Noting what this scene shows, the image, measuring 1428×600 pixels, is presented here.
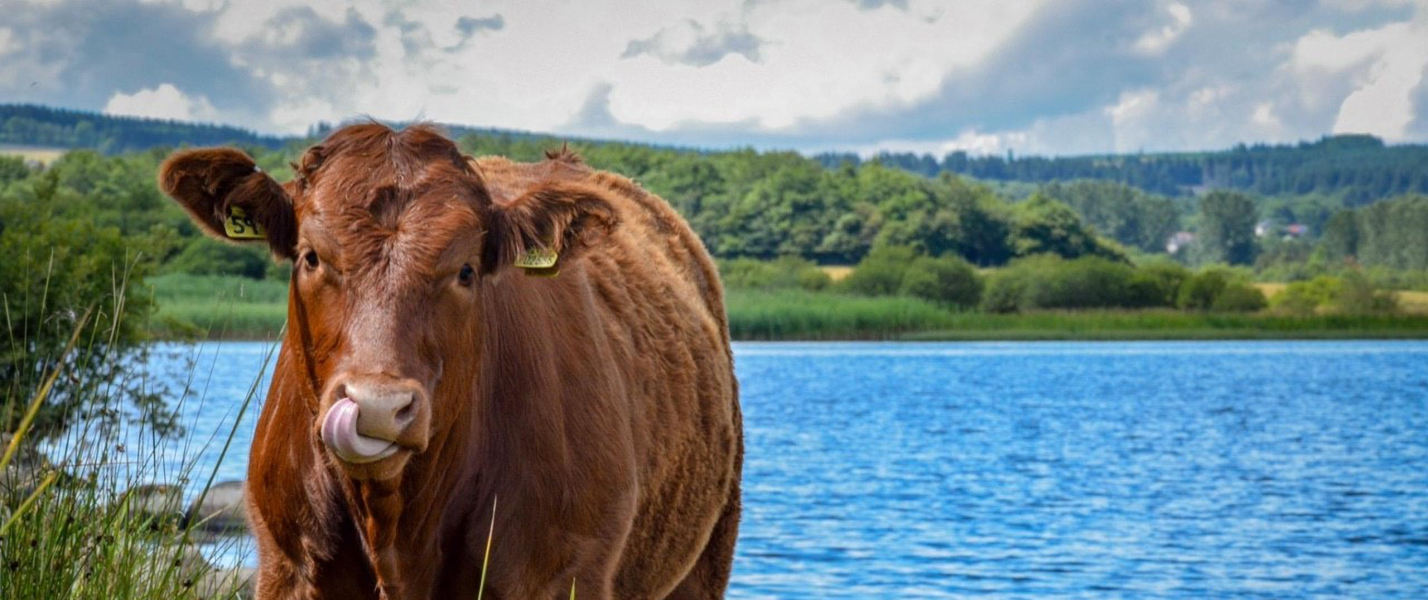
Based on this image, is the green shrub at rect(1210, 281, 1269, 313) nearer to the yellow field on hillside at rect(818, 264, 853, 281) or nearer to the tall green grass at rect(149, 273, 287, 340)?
the yellow field on hillside at rect(818, 264, 853, 281)

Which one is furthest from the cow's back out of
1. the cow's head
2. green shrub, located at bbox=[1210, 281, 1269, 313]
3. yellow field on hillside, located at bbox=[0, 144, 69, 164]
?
yellow field on hillside, located at bbox=[0, 144, 69, 164]

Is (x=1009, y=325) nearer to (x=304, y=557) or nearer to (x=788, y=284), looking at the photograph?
(x=788, y=284)

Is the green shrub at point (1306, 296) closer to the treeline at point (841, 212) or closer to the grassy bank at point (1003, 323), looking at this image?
the grassy bank at point (1003, 323)

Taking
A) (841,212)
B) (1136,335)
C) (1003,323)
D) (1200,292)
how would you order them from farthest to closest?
(841,212) → (1200,292) → (1136,335) → (1003,323)

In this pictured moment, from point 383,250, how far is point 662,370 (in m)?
2.30

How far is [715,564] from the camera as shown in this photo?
24.7 ft

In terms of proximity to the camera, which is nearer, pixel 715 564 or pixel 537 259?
pixel 537 259

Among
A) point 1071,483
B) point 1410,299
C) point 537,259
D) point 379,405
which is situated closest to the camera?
point 379,405

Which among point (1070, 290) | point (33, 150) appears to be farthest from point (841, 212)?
point (33, 150)

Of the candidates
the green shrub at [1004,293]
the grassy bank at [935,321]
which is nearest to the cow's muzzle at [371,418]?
the grassy bank at [935,321]

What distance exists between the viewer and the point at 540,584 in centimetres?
455

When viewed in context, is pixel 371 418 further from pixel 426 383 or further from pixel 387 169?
pixel 387 169

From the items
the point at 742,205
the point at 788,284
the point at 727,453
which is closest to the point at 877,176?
the point at 742,205

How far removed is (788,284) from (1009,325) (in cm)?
1366
